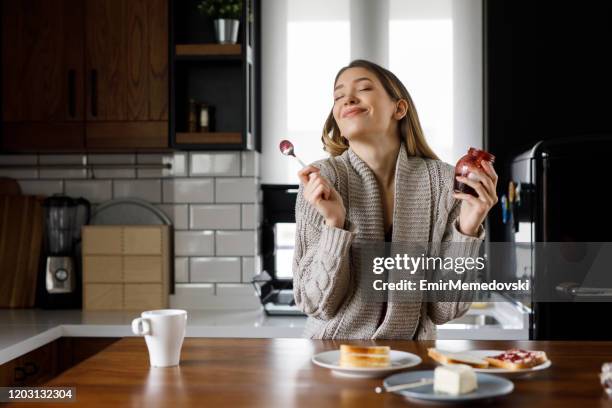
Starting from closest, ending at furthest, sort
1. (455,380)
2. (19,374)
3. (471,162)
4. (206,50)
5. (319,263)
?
(455,380), (471,162), (319,263), (19,374), (206,50)

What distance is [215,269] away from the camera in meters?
2.98

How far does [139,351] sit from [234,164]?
162cm

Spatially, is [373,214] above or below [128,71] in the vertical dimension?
below

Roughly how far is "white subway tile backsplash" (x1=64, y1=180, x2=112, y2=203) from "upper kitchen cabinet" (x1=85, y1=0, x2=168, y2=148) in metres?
0.32

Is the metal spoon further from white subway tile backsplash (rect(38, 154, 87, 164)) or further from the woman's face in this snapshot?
white subway tile backsplash (rect(38, 154, 87, 164))

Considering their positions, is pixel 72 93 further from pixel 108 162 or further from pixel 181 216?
pixel 181 216

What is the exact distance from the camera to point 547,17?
298 centimetres

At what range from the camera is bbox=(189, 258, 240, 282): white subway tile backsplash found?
117 inches

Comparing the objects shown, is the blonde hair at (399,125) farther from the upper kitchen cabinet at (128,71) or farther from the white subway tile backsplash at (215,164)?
the upper kitchen cabinet at (128,71)

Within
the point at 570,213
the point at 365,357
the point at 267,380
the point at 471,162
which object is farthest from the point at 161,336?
the point at 570,213

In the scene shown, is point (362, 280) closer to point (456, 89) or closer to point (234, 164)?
point (234, 164)

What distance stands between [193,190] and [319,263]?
139 cm

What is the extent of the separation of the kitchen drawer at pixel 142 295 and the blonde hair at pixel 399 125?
3.87 ft

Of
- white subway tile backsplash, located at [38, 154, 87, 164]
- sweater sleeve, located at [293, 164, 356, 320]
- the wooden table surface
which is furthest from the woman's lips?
white subway tile backsplash, located at [38, 154, 87, 164]
